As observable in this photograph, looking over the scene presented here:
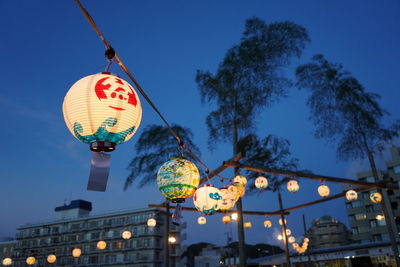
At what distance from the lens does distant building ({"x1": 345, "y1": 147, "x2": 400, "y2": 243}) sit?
124 ft

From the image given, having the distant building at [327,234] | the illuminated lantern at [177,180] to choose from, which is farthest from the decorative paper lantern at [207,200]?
the distant building at [327,234]

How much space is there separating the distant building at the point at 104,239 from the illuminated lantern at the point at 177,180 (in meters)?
35.9

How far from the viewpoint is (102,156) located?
3021mm

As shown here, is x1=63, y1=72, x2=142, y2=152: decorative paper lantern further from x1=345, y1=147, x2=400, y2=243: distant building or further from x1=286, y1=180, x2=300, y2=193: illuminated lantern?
x1=345, y1=147, x2=400, y2=243: distant building

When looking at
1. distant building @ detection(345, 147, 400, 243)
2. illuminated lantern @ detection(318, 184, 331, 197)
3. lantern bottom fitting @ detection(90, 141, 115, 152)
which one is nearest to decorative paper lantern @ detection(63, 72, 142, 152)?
lantern bottom fitting @ detection(90, 141, 115, 152)

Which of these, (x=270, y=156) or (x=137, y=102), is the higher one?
(x=270, y=156)

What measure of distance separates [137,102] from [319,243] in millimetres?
62251

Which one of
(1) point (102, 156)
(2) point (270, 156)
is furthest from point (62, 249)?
(1) point (102, 156)

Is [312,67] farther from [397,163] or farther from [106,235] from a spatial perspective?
[106,235]

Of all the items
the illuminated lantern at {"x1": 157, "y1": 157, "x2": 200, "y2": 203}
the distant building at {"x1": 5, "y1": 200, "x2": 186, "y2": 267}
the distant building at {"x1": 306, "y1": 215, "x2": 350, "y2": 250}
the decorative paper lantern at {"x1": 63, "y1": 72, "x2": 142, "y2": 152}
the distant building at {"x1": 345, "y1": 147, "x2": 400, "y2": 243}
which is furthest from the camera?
the distant building at {"x1": 306, "y1": 215, "x2": 350, "y2": 250}

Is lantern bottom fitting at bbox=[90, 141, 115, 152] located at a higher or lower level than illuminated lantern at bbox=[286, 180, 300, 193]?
lower

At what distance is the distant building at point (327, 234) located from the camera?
55656 mm

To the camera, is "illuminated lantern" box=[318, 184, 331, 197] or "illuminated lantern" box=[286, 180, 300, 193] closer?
"illuminated lantern" box=[318, 184, 331, 197]

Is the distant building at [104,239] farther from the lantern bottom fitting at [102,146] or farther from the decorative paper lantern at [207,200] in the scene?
the lantern bottom fitting at [102,146]
